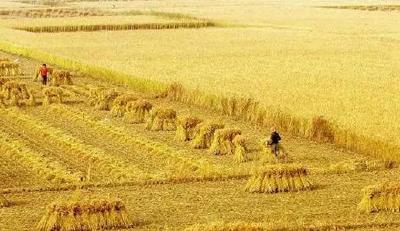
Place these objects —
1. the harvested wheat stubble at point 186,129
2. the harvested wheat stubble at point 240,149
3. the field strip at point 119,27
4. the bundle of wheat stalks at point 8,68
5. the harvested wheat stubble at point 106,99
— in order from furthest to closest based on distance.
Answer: the field strip at point 119,27 → the bundle of wheat stalks at point 8,68 → the harvested wheat stubble at point 106,99 → the harvested wheat stubble at point 186,129 → the harvested wheat stubble at point 240,149

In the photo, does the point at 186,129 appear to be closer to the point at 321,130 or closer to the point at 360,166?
the point at 321,130

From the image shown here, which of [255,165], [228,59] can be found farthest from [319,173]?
[228,59]

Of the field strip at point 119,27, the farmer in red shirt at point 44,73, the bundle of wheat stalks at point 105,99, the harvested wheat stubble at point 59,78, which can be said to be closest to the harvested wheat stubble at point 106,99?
the bundle of wheat stalks at point 105,99

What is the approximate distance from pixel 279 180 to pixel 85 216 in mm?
4319

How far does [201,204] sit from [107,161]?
4.10m

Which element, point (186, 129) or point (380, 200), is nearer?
point (380, 200)

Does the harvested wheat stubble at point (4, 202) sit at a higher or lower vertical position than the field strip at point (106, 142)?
higher

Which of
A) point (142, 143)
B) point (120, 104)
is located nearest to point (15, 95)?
point (120, 104)

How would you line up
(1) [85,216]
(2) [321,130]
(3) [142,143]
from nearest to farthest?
1. (1) [85,216]
2. (3) [142,143]
3. (2) [321,130]

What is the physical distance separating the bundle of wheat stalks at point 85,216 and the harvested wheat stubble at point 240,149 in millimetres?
6090

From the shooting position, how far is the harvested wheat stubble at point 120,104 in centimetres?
2895

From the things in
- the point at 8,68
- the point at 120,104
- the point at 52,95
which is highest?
the point at 120,104

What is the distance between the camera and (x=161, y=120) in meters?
26.6

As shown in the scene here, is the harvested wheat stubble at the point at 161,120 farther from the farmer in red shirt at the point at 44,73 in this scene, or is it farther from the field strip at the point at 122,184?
the farmer in red shirt at the point at 44,73
